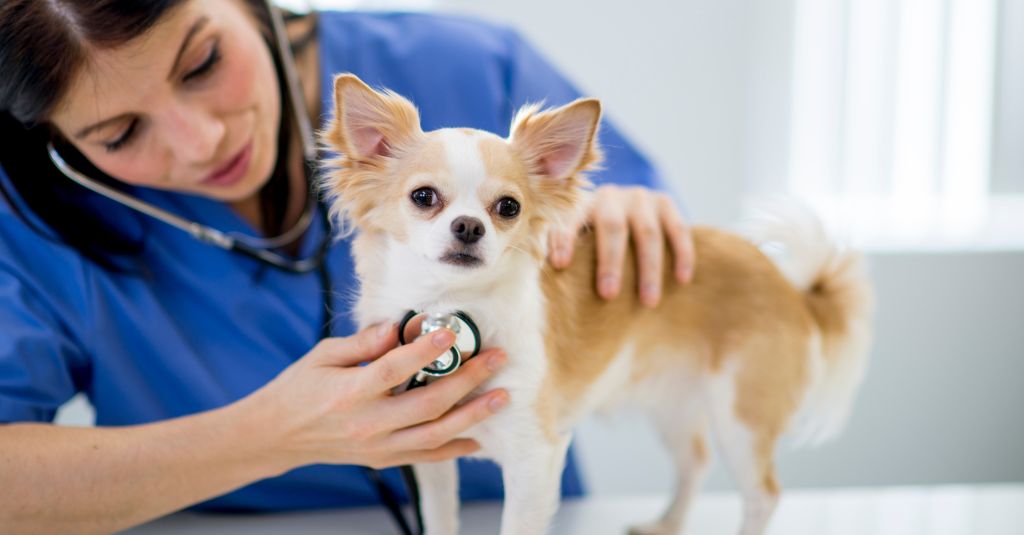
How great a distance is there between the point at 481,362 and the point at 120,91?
58cm

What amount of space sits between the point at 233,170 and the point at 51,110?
256mm

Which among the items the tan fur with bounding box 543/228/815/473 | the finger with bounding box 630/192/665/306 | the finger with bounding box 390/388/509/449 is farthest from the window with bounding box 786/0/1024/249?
the finger with bounding box 390/388/509/449

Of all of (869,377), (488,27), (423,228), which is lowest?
(869,377)

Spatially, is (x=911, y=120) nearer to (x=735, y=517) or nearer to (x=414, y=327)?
(x=735, y=517)

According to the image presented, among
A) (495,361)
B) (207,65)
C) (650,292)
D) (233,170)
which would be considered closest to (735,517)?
(650,292)

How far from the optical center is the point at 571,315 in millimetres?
1131

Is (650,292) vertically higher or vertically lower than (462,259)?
lower

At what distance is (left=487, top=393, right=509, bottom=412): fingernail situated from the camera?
37.5 inches

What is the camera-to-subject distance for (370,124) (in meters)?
0.92

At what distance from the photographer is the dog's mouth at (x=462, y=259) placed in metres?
0.88

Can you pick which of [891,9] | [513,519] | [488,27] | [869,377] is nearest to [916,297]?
[869,377]

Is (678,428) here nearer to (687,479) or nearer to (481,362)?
(687,479)

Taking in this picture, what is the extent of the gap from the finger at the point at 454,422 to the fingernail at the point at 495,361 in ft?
0.10

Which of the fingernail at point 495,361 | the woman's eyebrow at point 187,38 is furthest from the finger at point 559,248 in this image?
the woman's eyebrow at point 187,38
